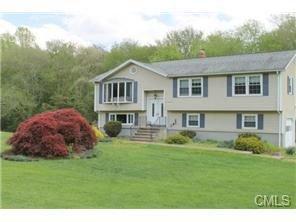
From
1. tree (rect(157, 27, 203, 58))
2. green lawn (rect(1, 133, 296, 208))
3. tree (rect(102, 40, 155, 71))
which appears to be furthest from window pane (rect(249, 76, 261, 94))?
tree (rect(157, 27, 203, 58))

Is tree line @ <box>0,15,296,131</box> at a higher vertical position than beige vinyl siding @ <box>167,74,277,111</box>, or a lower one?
higher

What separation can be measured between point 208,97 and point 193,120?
6.37 ft

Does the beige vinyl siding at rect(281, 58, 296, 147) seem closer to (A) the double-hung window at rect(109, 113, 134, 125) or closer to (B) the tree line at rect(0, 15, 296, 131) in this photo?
(A) the double-hung window at rect(109, 113, 134, 125)

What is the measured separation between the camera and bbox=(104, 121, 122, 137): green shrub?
2802 centimetres

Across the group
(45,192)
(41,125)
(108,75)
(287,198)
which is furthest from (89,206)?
(108,75)

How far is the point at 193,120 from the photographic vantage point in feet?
88.1

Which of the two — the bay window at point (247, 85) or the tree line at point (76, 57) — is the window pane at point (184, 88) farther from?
the tree line at point (76, 57)

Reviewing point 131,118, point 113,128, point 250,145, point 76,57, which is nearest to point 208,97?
point 250,145

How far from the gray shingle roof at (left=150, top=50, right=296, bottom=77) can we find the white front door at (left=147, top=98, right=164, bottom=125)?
219cm

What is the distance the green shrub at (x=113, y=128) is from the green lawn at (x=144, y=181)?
1016 centimetres

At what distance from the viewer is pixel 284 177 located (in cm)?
1330

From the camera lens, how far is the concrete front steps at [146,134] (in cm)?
2652

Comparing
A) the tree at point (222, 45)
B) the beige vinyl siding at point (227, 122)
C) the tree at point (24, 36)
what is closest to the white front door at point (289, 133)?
the beige vinyl siding at point (227, 122)

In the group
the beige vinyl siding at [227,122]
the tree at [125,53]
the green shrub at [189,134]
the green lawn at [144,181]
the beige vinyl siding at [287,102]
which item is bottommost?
the green lawn at [144,181]
